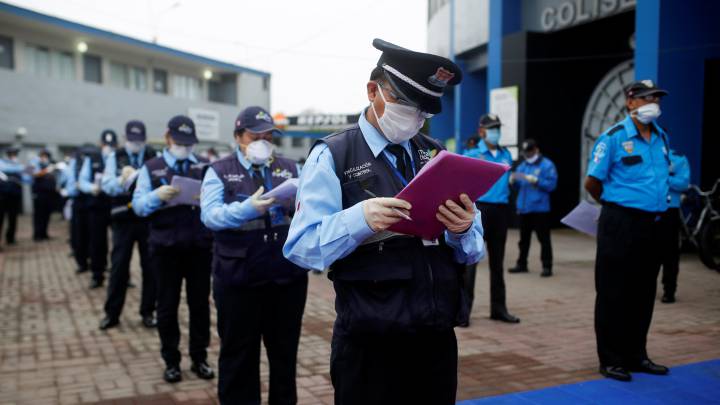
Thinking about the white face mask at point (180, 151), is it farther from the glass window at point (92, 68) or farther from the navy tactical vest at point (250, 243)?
the glass window at point (92, 68)

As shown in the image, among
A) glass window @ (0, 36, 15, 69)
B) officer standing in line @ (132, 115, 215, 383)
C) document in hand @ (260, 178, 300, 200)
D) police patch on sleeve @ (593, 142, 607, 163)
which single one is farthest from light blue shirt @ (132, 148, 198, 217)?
glass window @ (0, 36, 15, 69)

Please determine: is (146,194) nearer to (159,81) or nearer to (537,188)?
(537,188)

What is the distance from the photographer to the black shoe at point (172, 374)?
4883 millimetres

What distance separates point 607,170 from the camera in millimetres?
4797

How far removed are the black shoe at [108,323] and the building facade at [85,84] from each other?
19.0m

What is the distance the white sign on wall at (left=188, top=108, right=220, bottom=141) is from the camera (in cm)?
3109

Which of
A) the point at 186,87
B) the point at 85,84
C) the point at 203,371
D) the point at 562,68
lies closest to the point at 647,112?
the point at 203,371

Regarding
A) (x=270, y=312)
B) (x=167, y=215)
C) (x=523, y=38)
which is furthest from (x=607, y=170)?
(x=523, y=38)

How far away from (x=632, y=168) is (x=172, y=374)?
398 cm

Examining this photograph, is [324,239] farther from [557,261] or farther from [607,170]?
[557,261]

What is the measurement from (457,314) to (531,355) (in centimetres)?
334

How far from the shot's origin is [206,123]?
31.7 metres

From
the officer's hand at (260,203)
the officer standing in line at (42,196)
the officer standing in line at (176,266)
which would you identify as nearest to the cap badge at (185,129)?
the officer standing in line at (176,266)

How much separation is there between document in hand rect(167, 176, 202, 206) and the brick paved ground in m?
1.45
